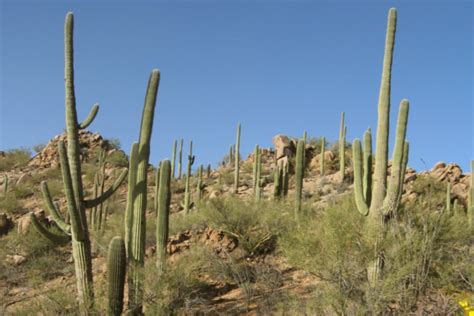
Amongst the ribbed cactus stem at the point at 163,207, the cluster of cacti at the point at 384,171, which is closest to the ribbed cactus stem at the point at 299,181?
the cluster of cacti at the point at 384,171

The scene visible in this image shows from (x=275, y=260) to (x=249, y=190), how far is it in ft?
40.6

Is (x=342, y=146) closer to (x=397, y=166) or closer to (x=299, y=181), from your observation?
(x=299, y=181)

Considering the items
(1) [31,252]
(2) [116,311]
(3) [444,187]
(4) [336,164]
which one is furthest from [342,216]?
(4) [336,164]

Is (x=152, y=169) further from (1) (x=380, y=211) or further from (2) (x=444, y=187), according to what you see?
(1) (x=380, y=211)

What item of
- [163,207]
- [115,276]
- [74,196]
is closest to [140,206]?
[74,196]

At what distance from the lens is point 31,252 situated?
56.4 feet

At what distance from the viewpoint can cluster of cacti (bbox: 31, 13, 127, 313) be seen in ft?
30.1

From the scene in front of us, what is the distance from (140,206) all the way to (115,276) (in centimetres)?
151

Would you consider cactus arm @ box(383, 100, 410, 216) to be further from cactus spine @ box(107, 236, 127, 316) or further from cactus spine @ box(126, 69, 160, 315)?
cactus spine @ box(107, 236, 127, 316)

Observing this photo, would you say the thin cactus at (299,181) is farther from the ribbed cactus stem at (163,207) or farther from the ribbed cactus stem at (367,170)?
the ribbed cactus stem at (163,207)

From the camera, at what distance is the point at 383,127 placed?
10.1 m

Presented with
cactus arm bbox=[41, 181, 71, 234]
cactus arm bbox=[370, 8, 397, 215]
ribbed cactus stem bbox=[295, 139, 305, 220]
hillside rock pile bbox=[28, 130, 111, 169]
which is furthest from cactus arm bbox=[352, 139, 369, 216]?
hillside rock pile bbox=[28, 130, 111, 169]

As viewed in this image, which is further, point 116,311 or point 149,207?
point 149,207

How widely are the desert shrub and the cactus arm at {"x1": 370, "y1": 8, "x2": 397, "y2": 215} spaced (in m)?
32.5
